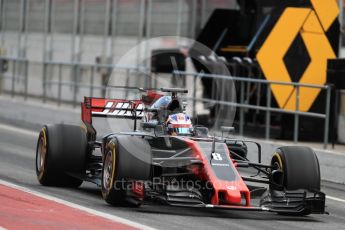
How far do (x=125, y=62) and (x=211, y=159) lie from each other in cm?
1432

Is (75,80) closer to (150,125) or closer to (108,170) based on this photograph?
(150,125)

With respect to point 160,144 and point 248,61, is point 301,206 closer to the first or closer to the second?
point 160,144

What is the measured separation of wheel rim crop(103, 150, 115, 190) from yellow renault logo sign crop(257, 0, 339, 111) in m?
8.73

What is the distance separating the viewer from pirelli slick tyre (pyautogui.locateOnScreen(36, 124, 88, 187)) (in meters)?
13.4

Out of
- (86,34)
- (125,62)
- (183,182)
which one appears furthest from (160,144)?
(86,34)

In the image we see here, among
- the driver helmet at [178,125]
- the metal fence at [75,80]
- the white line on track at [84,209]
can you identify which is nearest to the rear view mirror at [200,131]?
the driver helmet at [178,125]

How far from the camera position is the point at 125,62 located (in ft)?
84.5

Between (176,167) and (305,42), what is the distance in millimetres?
9928

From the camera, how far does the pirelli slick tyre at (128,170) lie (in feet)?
37.7

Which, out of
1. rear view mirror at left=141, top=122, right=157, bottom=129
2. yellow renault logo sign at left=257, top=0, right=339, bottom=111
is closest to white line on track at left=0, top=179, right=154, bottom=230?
rear view mirror at left=141, top=122, right=157, bottom=129

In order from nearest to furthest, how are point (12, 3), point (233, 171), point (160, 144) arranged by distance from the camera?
point (233, 171) < point (160, 144) < point (12, 3)

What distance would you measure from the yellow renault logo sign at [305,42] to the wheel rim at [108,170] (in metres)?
8.73

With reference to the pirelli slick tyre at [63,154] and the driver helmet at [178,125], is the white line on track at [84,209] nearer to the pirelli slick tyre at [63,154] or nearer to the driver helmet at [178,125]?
the pirelli slick tyre at [63,154]

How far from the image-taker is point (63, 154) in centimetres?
1343
